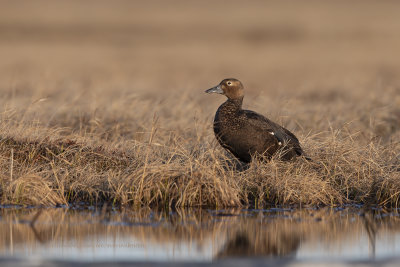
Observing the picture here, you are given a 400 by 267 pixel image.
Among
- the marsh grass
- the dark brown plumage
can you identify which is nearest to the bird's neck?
the dark brown plumage

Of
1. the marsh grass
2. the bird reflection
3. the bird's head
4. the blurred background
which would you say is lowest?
the bird reflection

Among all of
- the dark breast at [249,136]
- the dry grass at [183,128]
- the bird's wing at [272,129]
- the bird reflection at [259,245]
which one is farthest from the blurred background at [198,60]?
the bird reflection at [259,245]

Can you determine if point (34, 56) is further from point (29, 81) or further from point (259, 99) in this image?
point (259, 99)

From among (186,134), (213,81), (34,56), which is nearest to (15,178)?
(186,134)

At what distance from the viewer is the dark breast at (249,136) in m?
8.89

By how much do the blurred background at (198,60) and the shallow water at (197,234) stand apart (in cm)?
307

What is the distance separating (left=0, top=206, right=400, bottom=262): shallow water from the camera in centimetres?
627

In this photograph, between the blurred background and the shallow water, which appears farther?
the blurred background

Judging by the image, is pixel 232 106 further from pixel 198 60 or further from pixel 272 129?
pixel 198 60

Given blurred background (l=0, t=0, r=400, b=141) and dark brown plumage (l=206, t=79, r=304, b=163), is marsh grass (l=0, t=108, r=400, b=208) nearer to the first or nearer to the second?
dark brown plumage (l=206, t=79, r=304, b=163)

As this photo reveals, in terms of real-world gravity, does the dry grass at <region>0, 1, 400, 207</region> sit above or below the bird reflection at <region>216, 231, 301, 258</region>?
above

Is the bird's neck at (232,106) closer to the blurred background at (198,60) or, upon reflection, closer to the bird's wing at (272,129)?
the bird's wing at (272,129)

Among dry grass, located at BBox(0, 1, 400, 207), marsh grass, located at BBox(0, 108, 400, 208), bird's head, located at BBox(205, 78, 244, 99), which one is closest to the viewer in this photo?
marsh grass, located at BBox(0, 108, 400, 208)

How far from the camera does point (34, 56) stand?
26281mm
